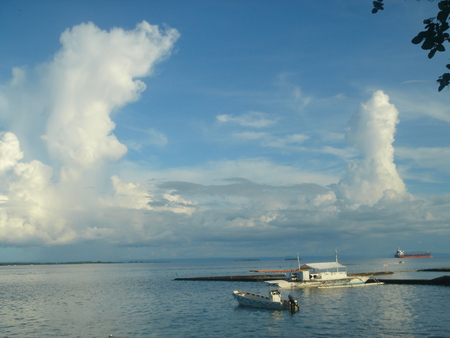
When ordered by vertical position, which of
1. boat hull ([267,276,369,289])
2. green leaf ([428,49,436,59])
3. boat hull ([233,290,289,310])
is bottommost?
boat hull ([267,276,369,289])

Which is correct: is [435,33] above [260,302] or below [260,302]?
above

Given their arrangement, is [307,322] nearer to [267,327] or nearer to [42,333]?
[267,327]

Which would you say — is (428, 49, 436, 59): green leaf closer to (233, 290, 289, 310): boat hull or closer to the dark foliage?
the dark foliage

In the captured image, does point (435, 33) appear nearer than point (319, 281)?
Yes

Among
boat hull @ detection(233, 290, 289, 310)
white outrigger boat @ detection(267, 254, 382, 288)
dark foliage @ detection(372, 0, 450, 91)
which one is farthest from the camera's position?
white outrigger boat @ detection(267, 254, 382, 288)

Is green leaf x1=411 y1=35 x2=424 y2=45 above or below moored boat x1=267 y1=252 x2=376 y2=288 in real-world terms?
above

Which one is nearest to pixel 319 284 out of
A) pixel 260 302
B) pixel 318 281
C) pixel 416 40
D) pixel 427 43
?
pixel 318 281

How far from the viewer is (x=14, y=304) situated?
6894 centimetres

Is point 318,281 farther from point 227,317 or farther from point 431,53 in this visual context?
point 431,53

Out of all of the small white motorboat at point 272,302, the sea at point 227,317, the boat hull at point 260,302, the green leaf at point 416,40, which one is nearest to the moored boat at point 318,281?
the sea at point 227,317

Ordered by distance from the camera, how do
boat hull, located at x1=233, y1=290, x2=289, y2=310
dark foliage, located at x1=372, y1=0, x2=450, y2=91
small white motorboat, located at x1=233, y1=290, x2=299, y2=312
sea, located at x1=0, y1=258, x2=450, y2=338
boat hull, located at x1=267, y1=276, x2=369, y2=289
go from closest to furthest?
dark foliage, located at x1=372, y1=0, x2=450, y2=91 → sea, located at x1=0, y1=258, x2=450, y2=338 → small white motorboat, located at x1=233, y1=290, x2=299, y2=312 → boat hull, located at x1=233, y1=290, x2=289, y2=310 → boat hull, located at x1=267, y1=276, x2=369, y2=289

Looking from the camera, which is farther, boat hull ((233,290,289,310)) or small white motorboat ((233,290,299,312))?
boat hull ((233,290,289,310))

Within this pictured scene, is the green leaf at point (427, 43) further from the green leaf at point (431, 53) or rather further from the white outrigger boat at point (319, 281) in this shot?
the white outrigger boat at point (319, 281)

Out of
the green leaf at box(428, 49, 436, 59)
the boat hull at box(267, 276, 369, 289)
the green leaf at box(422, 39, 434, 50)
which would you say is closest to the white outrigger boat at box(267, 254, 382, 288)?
the boat hull at box(267, 276, 369, 289)
